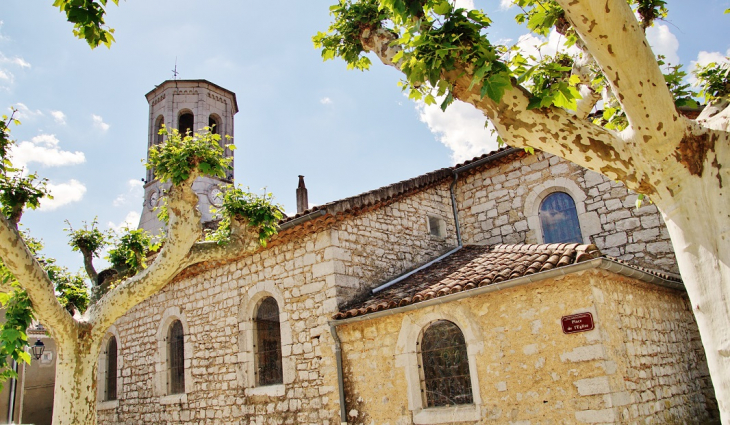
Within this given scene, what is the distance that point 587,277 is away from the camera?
20.9 ft

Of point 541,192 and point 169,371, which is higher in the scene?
point 541,192

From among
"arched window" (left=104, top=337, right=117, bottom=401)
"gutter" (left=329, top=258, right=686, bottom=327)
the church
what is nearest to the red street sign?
the church

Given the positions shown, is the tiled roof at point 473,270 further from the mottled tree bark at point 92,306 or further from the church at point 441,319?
the mottled tree bark at point 92,306

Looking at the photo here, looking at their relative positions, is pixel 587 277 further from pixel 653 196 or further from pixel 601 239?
pixel 601 239

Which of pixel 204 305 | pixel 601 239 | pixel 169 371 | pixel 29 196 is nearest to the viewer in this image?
pixel 29 196

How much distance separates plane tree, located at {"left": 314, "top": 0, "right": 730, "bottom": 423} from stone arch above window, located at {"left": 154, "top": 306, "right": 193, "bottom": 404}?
29.3 ft

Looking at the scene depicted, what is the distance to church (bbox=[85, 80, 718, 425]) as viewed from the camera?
21.3 feet

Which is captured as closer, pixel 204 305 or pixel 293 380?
pixel 293 380

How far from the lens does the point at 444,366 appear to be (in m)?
7.54

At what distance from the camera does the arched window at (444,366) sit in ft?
24.0

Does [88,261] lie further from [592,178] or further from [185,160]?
[592,178]

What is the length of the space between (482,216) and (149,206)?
12.8 meters

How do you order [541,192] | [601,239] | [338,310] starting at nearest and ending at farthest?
[338,310], [601,239], [541,192]

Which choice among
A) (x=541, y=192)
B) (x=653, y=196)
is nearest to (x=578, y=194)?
(x=541, y=192)
